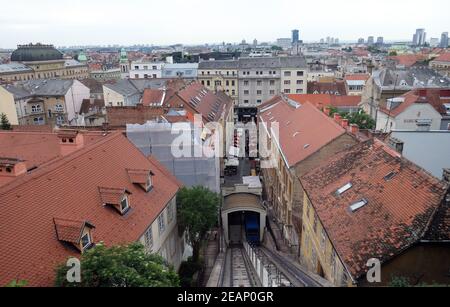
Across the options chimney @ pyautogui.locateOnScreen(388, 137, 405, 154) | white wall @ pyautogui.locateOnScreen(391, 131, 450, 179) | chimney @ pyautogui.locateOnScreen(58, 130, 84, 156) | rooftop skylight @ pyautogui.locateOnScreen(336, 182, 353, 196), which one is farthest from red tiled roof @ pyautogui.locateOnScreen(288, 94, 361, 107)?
chimney @ pyautogui.locateOnScreen(58, 130, 84, 156)

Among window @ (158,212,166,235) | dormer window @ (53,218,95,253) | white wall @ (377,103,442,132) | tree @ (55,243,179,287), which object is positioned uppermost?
tree @ (55,243,179,287)

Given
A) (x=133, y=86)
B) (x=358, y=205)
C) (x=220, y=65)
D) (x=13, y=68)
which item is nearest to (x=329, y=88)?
(x=220, y=65)

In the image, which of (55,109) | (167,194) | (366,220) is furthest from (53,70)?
(366,220)

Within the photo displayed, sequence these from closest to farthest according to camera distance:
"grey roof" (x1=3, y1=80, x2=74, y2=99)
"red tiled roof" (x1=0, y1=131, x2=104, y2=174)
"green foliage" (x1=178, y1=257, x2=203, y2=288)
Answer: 1. "green foliage" (x1=178, y1=257, x2=203, y2=288)
2. "red tiled roof" (x1=0, y1=131, x2=104, y2=174)
3. "grey roof" (x1=3, y1=80, x2=74, y2=99)

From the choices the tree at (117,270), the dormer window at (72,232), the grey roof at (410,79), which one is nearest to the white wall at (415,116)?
the grey roof at (410,79)

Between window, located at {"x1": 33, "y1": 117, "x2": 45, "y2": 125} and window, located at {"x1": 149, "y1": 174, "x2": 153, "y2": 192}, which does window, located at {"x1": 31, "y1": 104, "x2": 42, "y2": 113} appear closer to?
window, located at {"x1": 33, "y1": 117, "x2": 45, "y2": 125}

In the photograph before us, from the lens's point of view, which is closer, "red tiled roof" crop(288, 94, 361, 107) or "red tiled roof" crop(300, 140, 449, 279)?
"red tiled roof" crop(300, 140, 449, 279)
